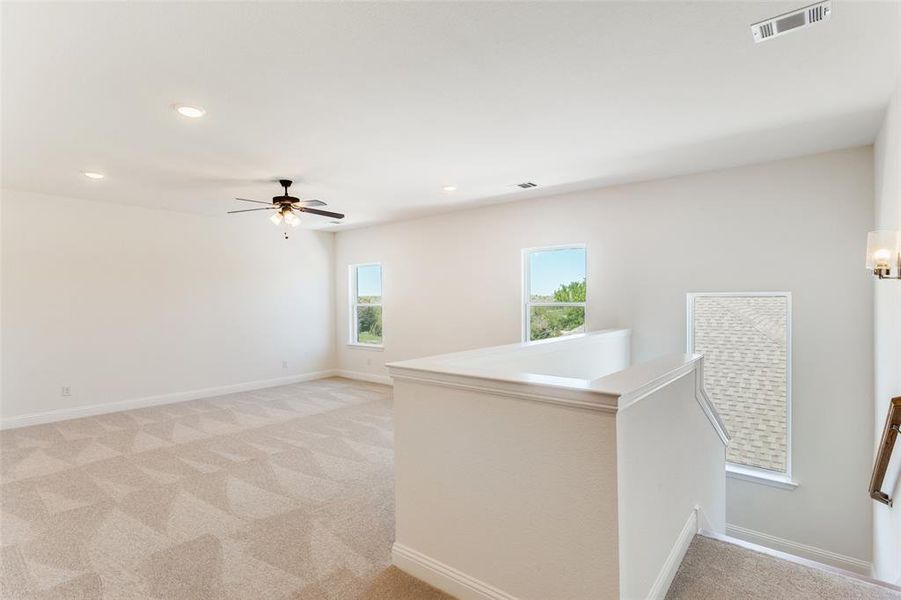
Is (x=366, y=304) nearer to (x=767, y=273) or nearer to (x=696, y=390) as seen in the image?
(x=767, y=273)

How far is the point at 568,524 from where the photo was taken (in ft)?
5.79

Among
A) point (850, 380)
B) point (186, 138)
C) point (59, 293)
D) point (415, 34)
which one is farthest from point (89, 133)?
point (850, 380)

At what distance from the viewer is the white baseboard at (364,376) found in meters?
7.46

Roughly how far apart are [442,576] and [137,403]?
218 inches

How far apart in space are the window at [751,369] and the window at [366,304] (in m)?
4.98

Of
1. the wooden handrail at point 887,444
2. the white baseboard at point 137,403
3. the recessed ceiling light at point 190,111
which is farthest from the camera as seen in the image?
the white baseboard at point 137,403

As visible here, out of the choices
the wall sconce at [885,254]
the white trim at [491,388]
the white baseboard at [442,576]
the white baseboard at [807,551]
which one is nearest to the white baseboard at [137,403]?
the white baseboard at [442,576]

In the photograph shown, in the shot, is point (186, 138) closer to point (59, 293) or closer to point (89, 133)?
point (89, 133)

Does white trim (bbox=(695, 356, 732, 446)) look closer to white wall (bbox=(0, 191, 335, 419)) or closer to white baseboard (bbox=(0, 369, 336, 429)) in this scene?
white wall (bbox=(0, 191, 335, 419))

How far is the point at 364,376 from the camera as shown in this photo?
307 inches

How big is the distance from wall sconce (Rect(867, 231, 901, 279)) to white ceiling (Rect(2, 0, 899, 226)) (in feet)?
3.07

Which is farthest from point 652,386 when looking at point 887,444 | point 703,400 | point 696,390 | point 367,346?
point 367,346

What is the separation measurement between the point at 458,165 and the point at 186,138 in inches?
87.9

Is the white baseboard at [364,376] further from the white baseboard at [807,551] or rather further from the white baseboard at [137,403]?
the white baseboard at [807,551]
